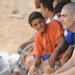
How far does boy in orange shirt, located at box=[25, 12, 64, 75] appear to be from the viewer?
11.8 ft

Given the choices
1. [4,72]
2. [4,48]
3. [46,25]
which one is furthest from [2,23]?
[46,25]

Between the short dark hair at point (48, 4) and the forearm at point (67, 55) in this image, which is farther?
the short dark hair at point (48, 4)

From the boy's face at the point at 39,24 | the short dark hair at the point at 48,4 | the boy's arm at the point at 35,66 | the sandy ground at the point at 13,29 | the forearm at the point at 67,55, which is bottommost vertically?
the sandy ground at the point at 13,29

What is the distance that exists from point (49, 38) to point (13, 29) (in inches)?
122

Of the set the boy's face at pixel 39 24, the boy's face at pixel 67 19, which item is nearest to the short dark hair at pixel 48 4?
the boy's face at pixel 39 24

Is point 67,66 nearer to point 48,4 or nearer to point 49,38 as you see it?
point 49,38

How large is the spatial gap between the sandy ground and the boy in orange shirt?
1.80 meters

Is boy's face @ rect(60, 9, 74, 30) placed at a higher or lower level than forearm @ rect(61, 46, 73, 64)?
higher

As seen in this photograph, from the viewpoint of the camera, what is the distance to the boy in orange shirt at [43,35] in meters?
3.60

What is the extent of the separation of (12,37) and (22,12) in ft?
4.33

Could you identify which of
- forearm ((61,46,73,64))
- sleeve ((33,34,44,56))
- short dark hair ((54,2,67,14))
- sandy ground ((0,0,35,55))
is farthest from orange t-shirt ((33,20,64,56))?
sandy ground ((0,0,35,55))

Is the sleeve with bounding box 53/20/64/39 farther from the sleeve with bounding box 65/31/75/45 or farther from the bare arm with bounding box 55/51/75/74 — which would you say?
the bare arm with bounding box 55/51/75/74

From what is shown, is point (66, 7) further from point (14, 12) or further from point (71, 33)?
point (14, 12)

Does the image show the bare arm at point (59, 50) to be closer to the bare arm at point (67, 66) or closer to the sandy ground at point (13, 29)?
the bare arm at point (67, 66)
